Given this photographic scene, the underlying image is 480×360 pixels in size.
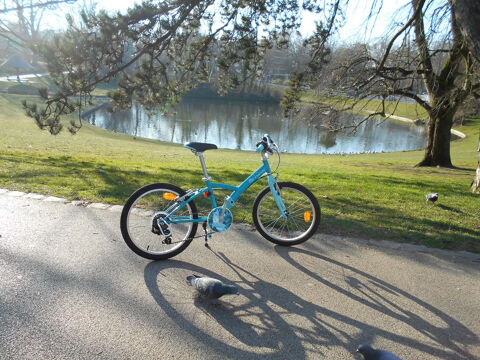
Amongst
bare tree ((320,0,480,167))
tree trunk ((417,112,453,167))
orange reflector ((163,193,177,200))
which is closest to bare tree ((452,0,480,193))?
bare tree ((320,0,480,167))

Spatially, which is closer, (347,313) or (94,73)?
(347,313)

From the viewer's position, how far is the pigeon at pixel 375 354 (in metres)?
2.13

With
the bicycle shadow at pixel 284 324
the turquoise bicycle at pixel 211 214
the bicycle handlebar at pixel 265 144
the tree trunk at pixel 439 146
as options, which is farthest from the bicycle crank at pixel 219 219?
the tree trunk at pixel 439 146

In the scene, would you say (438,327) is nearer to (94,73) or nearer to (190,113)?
(94,73)

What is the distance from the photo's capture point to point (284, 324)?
266cm

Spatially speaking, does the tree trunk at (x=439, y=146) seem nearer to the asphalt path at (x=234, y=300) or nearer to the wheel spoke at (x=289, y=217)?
the asphalt path at (x=234, y=300)

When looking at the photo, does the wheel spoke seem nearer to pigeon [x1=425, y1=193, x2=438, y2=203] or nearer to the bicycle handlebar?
the bicycle handlebar

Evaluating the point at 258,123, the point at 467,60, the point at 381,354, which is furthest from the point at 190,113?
the point at 381,354

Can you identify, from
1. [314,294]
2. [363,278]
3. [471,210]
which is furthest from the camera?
[471,210]

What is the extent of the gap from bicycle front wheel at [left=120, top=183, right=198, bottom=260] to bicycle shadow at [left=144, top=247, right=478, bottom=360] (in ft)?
1.40

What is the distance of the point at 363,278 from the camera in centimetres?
339

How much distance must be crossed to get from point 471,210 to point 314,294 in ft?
13.0

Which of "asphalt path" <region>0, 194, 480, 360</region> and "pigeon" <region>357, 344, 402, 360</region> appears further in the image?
"asphalt path" <region>0, 194, 480, 360</region>

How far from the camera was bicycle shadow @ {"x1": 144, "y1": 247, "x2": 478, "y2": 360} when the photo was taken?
7.97ft
